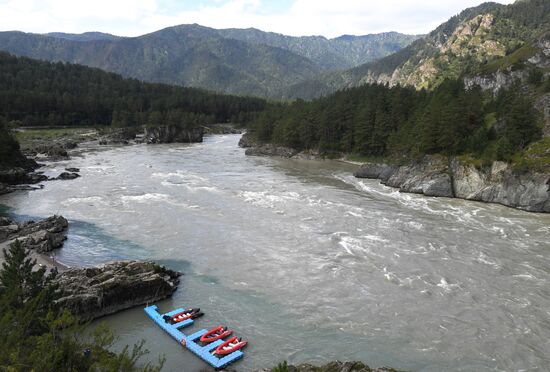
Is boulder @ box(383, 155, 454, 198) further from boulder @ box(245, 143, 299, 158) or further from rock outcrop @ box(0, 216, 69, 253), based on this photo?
rock outcrop @ box(0, 216, 69, 253)

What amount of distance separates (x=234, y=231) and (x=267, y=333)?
21.8 m

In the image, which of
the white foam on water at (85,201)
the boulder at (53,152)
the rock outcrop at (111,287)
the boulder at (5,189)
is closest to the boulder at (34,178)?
the boulder at (5,189)

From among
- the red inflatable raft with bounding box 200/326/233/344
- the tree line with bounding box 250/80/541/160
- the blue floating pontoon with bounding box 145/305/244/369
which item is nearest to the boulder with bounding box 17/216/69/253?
the blue floating pontoon with bounding box 145/305/244/369

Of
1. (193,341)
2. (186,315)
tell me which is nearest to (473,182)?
(186,315)

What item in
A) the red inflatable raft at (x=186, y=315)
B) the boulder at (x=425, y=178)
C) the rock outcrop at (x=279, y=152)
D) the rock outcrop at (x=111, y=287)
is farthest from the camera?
A: the rock outcrop at (x=279, y=152)

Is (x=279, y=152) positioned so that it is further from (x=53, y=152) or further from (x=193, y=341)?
(x=193, y=341)

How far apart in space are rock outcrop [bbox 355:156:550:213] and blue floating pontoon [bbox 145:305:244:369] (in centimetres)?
4924

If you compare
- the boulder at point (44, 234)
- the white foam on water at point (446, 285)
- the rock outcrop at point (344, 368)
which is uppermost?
the rock outcrop at point (344, 368)

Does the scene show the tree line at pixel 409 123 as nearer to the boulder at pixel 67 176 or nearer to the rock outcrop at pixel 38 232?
the boulder at pixel 67 176

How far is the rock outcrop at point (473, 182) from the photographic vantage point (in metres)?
58.5

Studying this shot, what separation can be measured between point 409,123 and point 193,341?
7428 cm

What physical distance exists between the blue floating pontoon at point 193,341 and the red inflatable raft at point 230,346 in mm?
312

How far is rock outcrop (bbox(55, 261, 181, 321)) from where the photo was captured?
3014cm

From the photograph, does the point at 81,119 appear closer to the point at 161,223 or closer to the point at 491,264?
the point at 161,223
